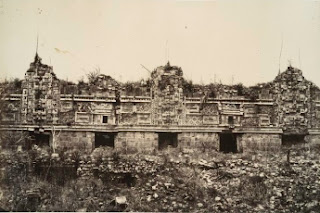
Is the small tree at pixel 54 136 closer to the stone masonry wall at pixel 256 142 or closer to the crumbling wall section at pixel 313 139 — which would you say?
the stone masonry wall at pixel 256 142

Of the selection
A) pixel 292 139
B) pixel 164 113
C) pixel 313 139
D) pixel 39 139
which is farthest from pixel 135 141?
pixel 313 139

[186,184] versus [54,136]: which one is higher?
[54,136]

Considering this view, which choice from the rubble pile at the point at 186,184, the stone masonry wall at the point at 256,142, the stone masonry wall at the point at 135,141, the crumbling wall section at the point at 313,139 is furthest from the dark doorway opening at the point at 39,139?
the crumbling wall section at the point at 313,139

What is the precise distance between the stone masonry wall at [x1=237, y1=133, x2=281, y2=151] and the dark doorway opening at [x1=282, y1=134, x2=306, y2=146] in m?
0.11

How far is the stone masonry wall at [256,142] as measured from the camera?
16.1 feet

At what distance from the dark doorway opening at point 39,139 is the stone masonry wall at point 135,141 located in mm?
837

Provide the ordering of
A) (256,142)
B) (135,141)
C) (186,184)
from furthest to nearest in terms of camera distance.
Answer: (256,142), (135,141), (186,184)

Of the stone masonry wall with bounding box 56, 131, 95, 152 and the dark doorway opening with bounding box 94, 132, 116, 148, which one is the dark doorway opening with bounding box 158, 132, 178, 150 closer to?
the dark doorway opening with bounding box 94, 132, 116, 148

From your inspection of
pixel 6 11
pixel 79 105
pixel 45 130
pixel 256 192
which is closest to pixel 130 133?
pixel 79 105

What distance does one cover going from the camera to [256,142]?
491cm

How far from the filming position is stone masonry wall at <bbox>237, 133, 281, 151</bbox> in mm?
4902

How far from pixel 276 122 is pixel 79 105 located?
2.53 m

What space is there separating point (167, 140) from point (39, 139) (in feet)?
5.17

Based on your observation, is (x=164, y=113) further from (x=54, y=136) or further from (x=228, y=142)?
(x=54, y=136)
